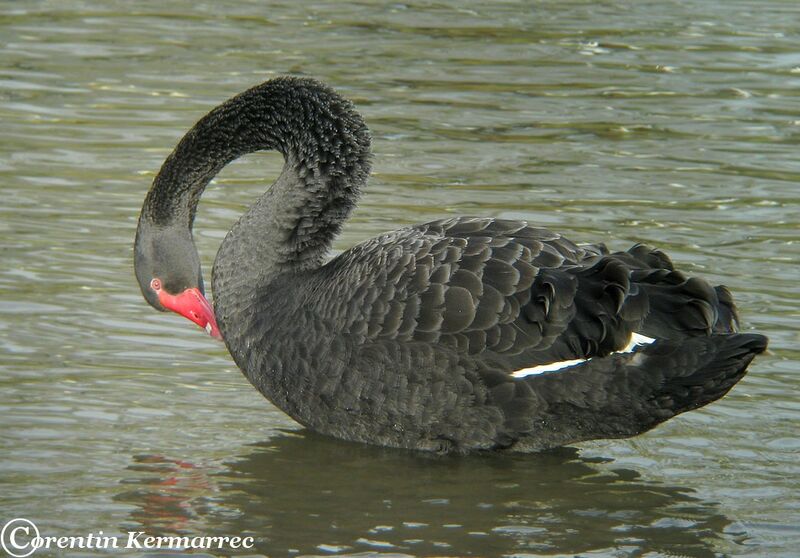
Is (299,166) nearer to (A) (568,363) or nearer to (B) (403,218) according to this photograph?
(A) (568,363)

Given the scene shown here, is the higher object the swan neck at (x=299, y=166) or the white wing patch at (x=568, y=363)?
the swan neck at (x=299, y=166)

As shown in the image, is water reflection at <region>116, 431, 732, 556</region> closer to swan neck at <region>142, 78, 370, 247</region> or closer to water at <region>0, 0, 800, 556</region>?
water at <region>0, 0, 800, 556</region>

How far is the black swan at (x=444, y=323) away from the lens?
5.68m

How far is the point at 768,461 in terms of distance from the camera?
5898 mm

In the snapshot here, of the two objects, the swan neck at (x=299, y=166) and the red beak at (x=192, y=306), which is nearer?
the red beak at (x=192, y=306)

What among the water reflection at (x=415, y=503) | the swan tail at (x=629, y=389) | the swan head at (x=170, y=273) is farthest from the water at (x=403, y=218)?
the swan head at (x=170, y=273)

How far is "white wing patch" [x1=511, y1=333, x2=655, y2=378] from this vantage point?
5656 millimetres

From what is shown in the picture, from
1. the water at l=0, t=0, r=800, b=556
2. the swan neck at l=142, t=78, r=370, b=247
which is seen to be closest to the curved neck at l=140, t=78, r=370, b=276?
the swan neck at l=142, t=78, r=370, b=247

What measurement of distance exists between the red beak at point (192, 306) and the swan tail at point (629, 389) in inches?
55.0

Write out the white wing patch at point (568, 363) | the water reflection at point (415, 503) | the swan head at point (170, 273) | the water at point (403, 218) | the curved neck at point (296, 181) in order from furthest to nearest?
the curved neck at point (296, 181), the swan head at point (170, 273), the white wing patch at point (568, 363), the water at point (403, 218), the water reflection at point (415, 503)

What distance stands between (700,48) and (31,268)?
22.6 feet

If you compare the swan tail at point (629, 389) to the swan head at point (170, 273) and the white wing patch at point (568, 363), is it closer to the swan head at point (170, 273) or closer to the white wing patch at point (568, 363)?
A: the white wing patch at point (568, 363)

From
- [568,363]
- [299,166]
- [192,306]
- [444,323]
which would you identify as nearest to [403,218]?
[299,166]

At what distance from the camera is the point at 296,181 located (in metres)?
6.58
